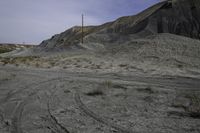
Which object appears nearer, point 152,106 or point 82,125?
point 82,125

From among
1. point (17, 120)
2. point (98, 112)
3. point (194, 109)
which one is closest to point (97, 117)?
point (98, 112)

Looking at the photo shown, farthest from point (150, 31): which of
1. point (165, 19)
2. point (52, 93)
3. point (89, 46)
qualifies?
point (52, 93)

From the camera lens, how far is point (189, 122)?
544 cm

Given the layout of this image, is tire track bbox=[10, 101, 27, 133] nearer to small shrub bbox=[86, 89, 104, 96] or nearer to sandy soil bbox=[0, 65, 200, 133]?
sandy soil bbox=[0, 65, 200, 133]

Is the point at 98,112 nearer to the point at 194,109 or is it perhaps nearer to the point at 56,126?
the point at 56,126

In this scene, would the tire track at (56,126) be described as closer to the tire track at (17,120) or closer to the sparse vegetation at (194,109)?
the tire track at (17,120)

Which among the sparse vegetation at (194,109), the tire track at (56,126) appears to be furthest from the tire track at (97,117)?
the sparse vegetation at (194,109)

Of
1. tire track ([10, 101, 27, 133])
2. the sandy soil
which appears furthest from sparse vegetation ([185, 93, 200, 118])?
tire track ([10, 101, 27, 133])

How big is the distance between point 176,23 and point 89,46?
16695 millimetres

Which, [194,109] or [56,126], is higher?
[194,109]

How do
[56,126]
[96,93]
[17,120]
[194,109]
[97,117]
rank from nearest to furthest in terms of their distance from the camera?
1. [56,126]
2. [17,120]
3. [97,117]
4. [194,109]
5. [96,93]

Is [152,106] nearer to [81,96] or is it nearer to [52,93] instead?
[81,96]

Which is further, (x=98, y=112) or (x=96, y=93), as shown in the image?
(x=96, y=93)

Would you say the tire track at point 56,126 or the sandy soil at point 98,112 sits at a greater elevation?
the sandy soil at point 98,112
